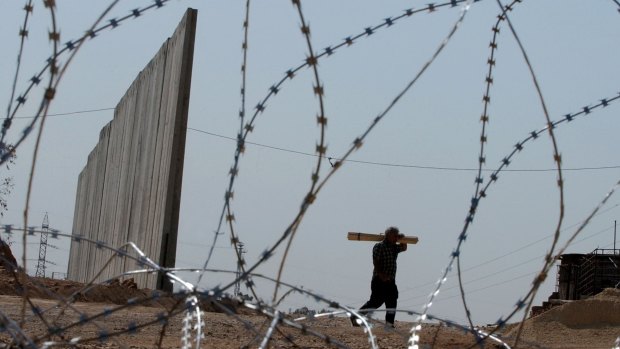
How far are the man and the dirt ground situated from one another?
1.31 feet

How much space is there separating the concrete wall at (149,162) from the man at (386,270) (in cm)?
246

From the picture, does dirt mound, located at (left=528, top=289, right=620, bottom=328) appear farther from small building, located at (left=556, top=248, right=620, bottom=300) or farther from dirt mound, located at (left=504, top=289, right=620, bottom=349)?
small building, located at (left=556, top=248, right=620, bottom=300)

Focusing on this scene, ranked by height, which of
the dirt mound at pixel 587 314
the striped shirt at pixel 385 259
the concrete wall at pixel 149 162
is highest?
the concrete wall at pixel 149 162

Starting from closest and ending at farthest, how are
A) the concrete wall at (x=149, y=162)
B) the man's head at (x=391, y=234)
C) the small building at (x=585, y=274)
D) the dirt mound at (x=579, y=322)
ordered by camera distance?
the man's head at (x=391, y=234) < the concrete wall at (x=149, y=162) < the dirt mound at (x=579, y=322) < the small building at (x=585, y=274)

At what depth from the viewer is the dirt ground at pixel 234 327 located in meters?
7.21

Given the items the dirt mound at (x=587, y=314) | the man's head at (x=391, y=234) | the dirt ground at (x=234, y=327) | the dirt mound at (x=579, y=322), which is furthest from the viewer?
the dirt mound at (x=587, y=314)

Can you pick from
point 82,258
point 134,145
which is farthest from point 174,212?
point 82,258

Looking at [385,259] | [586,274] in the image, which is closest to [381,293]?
[385,259]

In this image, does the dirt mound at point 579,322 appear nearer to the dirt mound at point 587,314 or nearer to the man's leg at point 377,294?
the dirt mound at point 587,314

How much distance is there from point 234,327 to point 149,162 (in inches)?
197

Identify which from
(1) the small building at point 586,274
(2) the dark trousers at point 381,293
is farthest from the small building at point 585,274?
(2) the dark trousers at point 381,293

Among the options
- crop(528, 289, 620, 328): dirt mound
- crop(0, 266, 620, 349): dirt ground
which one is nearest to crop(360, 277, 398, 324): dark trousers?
crop(0, 266, 620, 349): dirt ground

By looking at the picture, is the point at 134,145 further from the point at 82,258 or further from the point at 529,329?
the point at 82,258

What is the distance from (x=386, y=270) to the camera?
10.1 m
